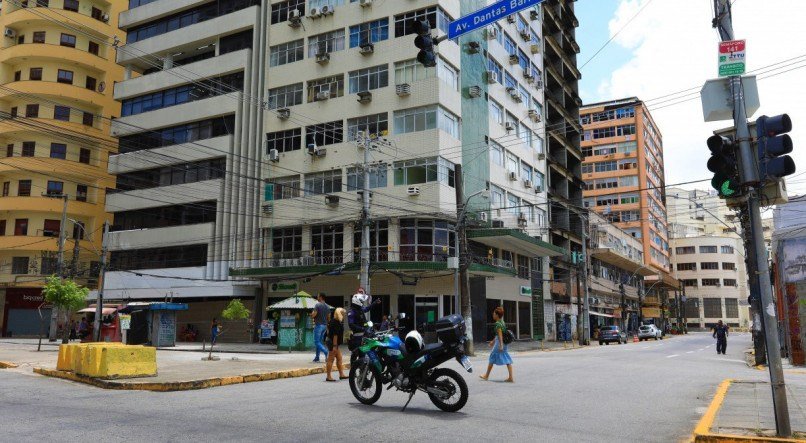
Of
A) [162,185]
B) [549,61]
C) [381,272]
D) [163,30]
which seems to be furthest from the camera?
[549,61]

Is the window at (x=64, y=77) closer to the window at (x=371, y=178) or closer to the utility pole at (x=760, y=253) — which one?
the window at (x=371, y=178)

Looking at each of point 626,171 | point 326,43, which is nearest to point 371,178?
point 326,43

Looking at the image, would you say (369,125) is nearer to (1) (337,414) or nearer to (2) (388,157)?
(2) (388,157)

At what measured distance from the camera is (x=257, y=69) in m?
42.4

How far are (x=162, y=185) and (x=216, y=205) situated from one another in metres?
5.79

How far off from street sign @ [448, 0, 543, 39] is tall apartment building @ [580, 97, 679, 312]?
77.0 metres

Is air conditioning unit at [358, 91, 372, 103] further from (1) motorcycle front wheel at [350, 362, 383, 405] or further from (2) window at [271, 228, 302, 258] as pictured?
(1) motorcycle front wheel at [350, 362, 383, 405]

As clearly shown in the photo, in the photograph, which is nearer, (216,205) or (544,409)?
(544,409)

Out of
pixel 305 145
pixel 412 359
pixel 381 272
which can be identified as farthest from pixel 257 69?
pixel 412 359

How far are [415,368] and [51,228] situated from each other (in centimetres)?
4996

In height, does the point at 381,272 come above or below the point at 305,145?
below

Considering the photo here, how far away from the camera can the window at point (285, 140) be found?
131ft

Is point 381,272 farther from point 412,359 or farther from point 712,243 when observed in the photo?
point 712,243

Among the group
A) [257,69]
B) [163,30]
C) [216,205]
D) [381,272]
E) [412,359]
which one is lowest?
[412,359]
